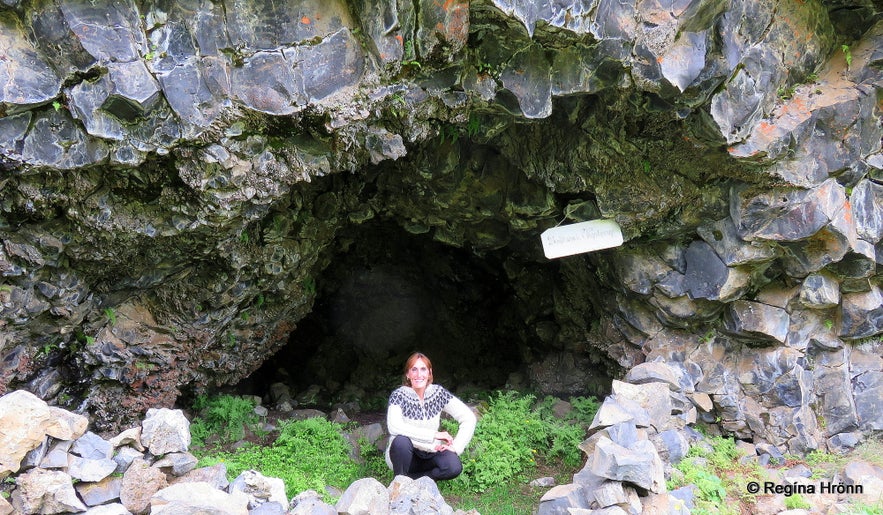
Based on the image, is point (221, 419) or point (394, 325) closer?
point (221, 419)

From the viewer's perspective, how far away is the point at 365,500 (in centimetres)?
437

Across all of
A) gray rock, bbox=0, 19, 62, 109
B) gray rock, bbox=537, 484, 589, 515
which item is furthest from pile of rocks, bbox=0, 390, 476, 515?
gray rock, bbox=0, 19, 62, 109

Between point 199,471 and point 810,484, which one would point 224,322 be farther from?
point 810,484

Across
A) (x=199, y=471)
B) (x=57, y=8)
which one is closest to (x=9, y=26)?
(x=57, y=8)

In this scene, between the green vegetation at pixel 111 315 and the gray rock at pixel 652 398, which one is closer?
the gray rock at pixel 652 398

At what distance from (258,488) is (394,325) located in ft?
25.6

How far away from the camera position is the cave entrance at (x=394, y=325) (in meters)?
10.9

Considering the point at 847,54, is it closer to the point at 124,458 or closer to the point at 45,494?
the point at 124,458

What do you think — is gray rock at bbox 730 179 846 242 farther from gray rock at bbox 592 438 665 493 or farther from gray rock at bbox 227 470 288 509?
gray rock at bbox 227 470 288 509

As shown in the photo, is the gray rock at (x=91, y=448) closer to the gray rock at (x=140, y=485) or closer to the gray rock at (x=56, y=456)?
the gray rock at (x=56, y=456)

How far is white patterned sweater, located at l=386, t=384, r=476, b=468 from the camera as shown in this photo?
5.43 metres

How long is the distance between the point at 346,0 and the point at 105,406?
5.19 meters

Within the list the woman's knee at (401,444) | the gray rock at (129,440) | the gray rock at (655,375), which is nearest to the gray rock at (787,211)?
the gray rock at (655,375)

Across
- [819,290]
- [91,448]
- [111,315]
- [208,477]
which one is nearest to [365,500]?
[208,477]
